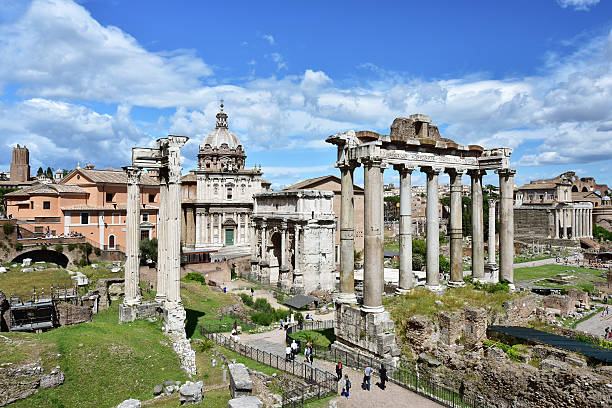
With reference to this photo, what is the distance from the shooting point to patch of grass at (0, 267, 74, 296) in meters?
22.9

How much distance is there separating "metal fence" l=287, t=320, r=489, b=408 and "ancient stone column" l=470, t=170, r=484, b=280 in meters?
8.69

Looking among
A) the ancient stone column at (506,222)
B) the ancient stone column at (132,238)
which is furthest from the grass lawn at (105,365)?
the ancient stone column at (506,222)

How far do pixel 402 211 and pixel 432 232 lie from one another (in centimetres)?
224

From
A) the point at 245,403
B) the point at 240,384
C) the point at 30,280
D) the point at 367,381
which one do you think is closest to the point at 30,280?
the point at 30,280

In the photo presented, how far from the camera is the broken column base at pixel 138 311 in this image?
19.1 m

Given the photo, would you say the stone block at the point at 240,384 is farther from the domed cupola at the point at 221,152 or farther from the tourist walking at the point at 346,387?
the domed cupola at the point at 221,152

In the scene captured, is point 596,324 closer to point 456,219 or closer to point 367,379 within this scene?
point 456,219

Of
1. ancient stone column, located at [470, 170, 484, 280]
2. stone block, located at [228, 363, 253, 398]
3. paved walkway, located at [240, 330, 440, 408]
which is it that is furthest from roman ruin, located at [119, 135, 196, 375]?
ancient stone column, located at [470, 170, 484, 280]

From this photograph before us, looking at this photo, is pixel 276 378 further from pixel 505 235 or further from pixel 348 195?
pixel 505 235

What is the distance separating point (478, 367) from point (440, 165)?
30.6 feet

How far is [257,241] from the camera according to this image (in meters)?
44.2

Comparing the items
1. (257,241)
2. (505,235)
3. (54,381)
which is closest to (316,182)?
(257,241)

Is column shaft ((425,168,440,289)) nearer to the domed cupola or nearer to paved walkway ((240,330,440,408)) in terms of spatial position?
paved walkway ((240,330,440,408))

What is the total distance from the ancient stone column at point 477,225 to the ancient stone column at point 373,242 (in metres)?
7.70
